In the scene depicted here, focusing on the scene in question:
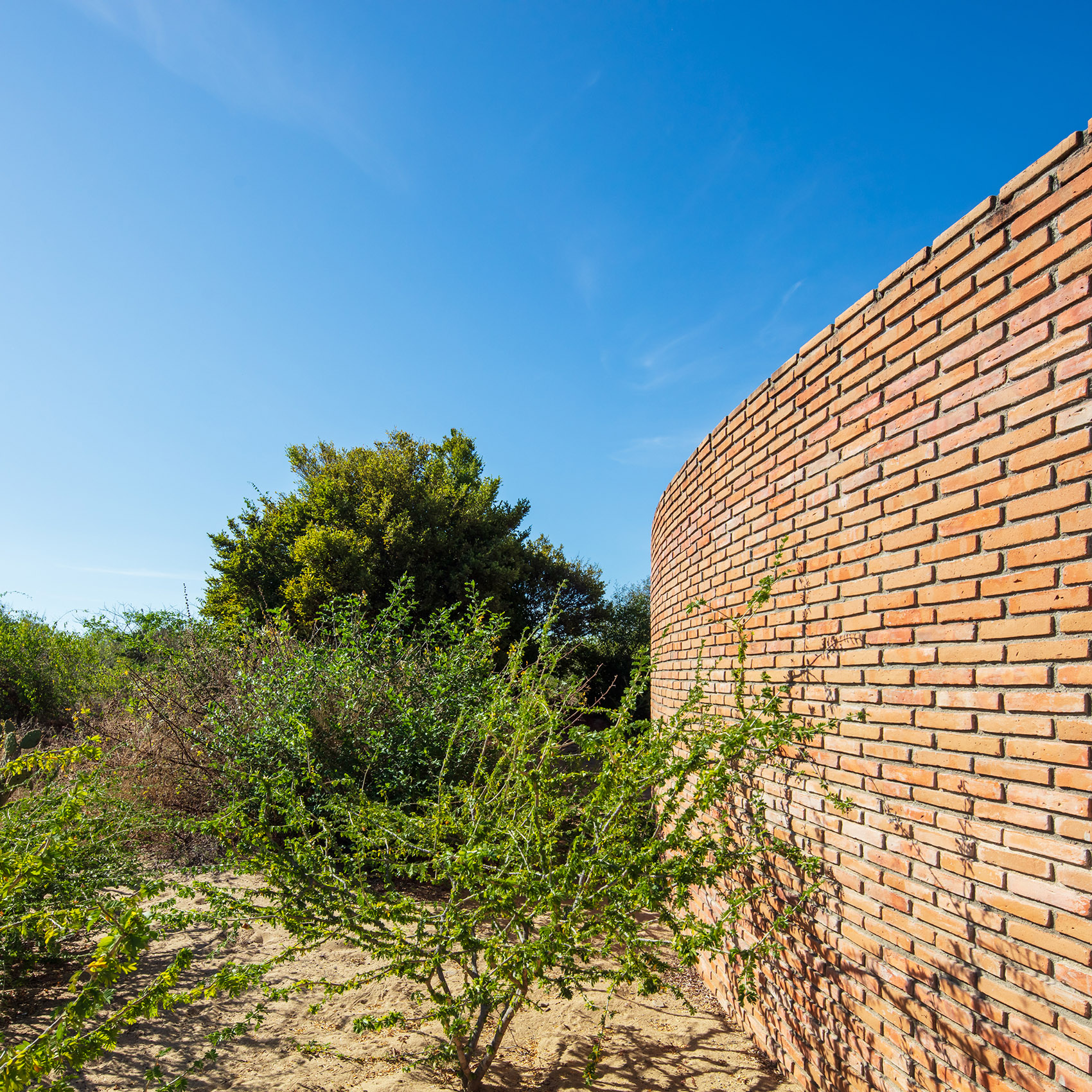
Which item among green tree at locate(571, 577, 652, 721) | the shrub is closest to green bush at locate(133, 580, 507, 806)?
the shrub

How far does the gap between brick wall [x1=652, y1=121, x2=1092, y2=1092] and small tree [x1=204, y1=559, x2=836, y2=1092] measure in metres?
0.29

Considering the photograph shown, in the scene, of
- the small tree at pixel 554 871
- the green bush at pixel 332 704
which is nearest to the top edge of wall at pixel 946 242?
the small tree at pixel 554 871

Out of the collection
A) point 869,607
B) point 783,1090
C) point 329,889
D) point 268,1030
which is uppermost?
point 869,607

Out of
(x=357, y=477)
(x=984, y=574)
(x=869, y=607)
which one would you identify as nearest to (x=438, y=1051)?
(x=869, y=607)

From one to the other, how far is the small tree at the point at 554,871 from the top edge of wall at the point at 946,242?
114 cm

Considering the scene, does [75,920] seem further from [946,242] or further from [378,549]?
[378,549]

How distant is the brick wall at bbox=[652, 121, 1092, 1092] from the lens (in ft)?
6.23

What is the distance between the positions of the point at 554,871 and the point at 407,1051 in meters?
1.43

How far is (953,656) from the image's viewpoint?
2.29 metres

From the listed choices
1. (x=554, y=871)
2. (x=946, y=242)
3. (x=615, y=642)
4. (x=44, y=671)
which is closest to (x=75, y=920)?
(x=554, y=871)

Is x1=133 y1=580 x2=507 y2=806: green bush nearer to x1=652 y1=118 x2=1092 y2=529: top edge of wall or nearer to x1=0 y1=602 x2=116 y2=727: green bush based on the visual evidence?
x1=652 y1=118 x2=1092 y2=529: top edge of wall

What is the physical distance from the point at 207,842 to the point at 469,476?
12987 millimetres

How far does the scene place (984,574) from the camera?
7.12ft

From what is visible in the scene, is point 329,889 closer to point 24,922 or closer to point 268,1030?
point 268,1030
